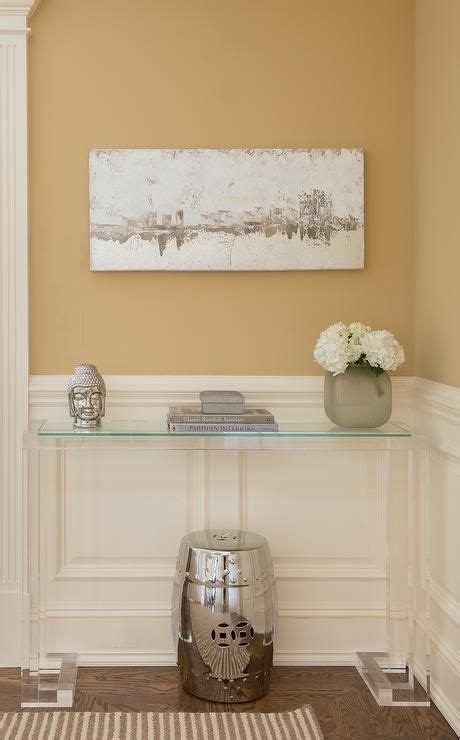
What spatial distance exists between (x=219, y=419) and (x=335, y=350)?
436mm

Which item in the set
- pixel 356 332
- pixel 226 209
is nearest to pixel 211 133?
pixel 226 209

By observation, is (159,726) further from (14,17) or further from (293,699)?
(14,17)

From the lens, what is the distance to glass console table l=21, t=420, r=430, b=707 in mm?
2404

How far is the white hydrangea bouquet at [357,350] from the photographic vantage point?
8.05 feet

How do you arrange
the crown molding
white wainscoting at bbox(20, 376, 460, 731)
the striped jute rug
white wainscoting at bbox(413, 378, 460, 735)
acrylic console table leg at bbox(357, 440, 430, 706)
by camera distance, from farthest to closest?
1. white wainscoting at bbox(20, 376, 460, 731)
2. the crown molding
3. acrylic console table leg at bbox(357, 440, 430, 706)
4. white wainscoting at bbox(413, 378, 460, 735)
5. the striped jute rug

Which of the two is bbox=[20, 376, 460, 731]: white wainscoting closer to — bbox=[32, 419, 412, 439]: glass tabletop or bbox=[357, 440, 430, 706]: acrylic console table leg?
bbox=[357, 440, 430, 706]: acrylic console table leg

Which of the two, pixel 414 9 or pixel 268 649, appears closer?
pixel 268 649

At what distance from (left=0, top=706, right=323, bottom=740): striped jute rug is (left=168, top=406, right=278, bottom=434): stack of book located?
0.88 metres

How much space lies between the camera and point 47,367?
276 cm

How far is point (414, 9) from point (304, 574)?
2.09 m

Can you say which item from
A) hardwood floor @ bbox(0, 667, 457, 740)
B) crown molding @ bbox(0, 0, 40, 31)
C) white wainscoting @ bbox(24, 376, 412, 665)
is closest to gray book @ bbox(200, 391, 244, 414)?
white wainscoting @ bbox(24, 376, 412, 665)

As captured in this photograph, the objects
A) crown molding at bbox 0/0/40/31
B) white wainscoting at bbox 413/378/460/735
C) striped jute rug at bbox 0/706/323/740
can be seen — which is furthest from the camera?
crown molding at bbox 0/0/40/31

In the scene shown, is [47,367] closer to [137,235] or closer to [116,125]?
[137,235]

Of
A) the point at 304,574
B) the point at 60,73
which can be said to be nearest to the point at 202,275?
the point at 60,73
